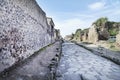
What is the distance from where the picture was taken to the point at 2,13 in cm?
581

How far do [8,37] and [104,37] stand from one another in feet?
77.6

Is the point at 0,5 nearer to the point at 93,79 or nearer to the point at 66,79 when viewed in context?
the point at 66,79

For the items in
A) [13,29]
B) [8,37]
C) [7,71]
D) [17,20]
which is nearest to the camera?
[7,71]

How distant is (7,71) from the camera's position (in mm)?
5969

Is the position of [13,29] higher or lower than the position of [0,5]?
lower

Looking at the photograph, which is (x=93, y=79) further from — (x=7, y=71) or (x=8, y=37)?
(x=8, y=37)

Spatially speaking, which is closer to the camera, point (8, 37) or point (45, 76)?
point (45, 76)

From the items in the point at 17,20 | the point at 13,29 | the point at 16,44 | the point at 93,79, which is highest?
the point at 17,20

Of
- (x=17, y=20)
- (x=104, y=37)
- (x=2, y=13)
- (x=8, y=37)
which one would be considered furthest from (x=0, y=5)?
(x=104, y=37)

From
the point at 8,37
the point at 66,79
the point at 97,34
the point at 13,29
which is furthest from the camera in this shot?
the point at 97,34

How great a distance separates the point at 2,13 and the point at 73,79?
3541 millimetres

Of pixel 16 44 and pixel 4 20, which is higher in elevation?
pixel 4 20

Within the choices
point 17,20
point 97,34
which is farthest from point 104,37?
point 17,20

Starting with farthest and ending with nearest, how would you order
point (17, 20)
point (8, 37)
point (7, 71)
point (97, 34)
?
1. point (97, 34)
2. point (17, 20)
3. point (8, 37)
4. point (7, 71)
